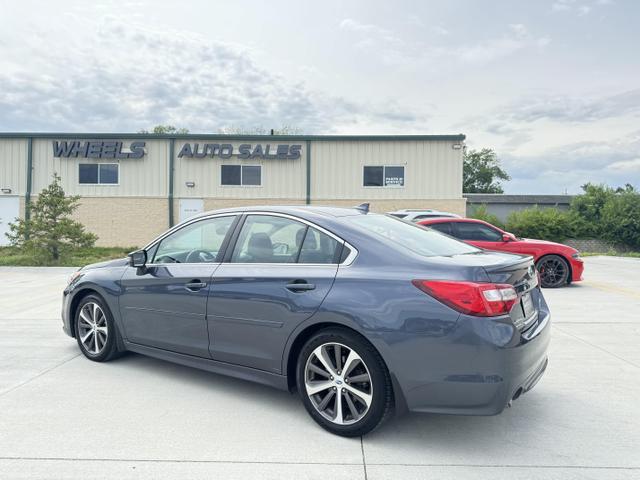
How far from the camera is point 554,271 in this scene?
10703 millimetres

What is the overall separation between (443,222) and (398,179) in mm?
13592

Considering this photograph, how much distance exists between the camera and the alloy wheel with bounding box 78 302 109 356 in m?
5.04

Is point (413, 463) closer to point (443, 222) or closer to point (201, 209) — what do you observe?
point (443, 222)

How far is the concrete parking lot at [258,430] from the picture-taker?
300 cm

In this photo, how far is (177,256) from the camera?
4594 millimetres

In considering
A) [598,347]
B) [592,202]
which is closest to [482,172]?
[592,202]

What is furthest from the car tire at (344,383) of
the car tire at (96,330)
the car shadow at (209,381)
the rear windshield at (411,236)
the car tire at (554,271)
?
the car tire at (554,271)

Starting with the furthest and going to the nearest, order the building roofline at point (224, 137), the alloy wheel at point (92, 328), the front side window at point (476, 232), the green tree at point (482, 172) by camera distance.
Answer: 1. the green tree at point (482, 172)
2. the building roofline at point (224, 137)
3. the front side window at point (476, 232)
4. the alloy wheel at point (92, 328)

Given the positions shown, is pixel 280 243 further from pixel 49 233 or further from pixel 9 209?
pixel 9 209

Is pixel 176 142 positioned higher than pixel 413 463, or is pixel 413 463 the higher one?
pixel 176 142

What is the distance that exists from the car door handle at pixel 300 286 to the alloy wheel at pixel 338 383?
0.41 meters

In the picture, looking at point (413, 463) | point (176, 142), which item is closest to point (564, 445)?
point (413, 463)

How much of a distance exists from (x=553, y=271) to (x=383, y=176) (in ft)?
46.9

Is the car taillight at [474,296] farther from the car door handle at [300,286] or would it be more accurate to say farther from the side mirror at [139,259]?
the side mirror at [139,259]
